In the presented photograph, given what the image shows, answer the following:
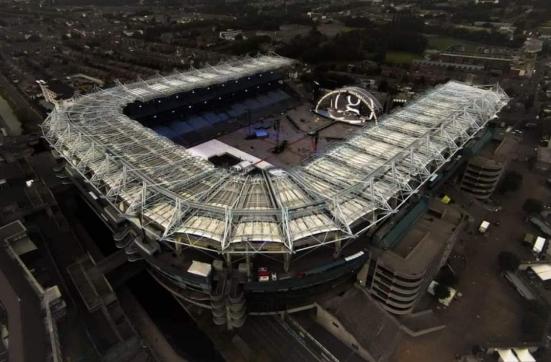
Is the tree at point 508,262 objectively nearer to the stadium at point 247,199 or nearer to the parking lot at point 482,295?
the parking lot at point 482,295

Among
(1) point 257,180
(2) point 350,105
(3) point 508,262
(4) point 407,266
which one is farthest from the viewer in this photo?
(2) point 350,105

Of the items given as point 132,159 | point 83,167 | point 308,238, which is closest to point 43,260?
point 83,167

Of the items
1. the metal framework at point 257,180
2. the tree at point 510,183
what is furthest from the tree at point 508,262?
the tree at point 510,183

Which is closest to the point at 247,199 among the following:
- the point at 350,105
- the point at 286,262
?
the point at 286,262

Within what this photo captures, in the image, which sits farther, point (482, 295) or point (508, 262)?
point (508, 262)

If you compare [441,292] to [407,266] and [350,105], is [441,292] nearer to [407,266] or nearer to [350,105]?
[407,266]

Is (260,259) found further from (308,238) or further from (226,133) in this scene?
(226,133)
